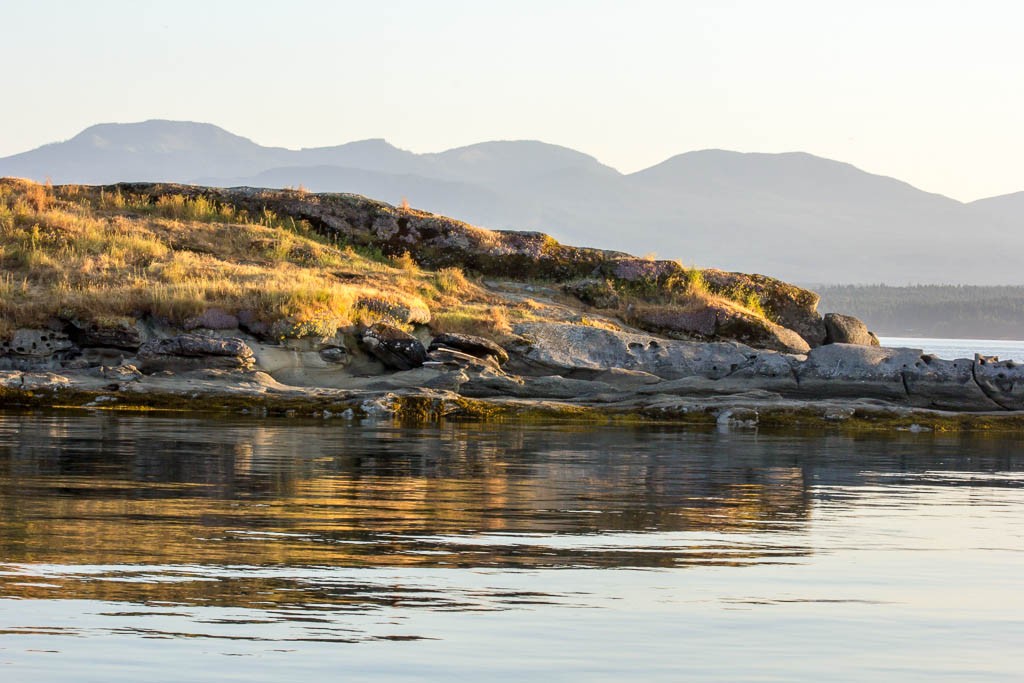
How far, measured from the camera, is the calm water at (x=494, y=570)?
7.32m

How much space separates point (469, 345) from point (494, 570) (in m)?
23.6

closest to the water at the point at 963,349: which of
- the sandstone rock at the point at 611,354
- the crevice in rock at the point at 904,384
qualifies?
the sandstone rock at the point at 611,354

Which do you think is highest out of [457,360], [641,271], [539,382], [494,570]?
[641,271]

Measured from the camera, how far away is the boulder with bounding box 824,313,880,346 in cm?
4397

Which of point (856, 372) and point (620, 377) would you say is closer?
point (856, 372)

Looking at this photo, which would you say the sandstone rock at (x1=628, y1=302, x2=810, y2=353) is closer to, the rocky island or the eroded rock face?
the rocky island

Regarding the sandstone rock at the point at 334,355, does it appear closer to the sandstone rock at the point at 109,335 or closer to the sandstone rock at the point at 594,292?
the sandstone rock at the point at 109,335

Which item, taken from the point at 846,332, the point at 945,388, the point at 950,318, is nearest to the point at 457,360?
the point at 945,388

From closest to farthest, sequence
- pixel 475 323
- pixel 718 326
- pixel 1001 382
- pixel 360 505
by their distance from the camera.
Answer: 1. pixel 360 505
2. pixel 1001 382
3. pixel 475 323
4. pixel 718 326

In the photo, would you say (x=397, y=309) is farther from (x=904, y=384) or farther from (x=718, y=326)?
(x=904, y=384)

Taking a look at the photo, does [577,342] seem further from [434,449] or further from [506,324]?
[434,449]

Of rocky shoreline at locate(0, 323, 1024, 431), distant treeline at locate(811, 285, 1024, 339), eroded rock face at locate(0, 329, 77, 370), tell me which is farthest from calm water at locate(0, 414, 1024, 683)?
distant treeline at locate(811, 285, 1024, 339)

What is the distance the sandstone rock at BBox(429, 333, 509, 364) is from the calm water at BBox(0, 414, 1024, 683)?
14.4 m

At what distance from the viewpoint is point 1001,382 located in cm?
3247
